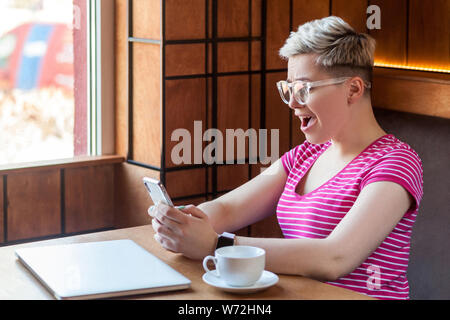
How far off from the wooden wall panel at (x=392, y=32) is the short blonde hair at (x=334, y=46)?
1468 millimetres

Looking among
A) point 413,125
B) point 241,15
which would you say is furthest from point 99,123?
point 413,125

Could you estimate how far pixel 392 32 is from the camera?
3.27 metres

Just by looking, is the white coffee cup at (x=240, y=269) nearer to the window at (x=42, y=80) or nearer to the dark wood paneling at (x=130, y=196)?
the dark wood paneling at (x=130, y=196)

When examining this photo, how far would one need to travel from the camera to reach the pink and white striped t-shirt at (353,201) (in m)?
1.71

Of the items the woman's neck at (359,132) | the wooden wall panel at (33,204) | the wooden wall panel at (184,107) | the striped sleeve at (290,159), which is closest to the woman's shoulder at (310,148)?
the striped sleeve at (290,159)

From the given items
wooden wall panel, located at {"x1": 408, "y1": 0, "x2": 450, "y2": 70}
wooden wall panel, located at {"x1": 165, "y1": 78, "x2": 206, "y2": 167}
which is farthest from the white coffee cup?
wooden wall panel, located at {"x1": 408, "y1": 0, "x2": 450, "y2": 70}

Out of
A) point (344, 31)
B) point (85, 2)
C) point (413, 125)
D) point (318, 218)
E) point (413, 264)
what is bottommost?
point (413, 264)

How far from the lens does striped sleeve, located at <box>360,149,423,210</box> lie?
5.48 feet

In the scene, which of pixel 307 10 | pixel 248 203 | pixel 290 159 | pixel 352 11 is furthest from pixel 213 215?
pixel 352 11

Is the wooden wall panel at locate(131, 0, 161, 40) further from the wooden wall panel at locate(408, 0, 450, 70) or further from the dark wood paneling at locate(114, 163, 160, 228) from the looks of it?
the wooden wall panel at locate(408, 0, 450, 70)

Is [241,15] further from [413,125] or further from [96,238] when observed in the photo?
[96,238]

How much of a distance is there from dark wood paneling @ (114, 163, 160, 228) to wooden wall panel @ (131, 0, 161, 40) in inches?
21.2
